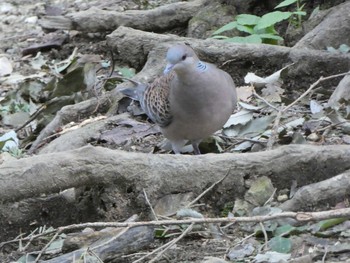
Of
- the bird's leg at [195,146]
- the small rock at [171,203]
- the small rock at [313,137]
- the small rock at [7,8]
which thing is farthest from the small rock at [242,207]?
the small rock at [7,8]

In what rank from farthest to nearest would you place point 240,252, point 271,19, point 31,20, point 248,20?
point 31,20 < point 248,20 < point 271,19 < point 240,252

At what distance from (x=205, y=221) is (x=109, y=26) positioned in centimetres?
452

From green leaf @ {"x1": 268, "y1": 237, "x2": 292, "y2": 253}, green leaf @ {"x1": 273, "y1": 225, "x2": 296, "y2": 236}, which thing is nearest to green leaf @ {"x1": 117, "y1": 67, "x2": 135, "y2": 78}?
green leaf @ {"x1": 273, "y1": 225, "x2": 296, "y2": 236}

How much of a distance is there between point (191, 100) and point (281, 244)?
1.77 m

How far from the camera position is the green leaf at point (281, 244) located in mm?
3184

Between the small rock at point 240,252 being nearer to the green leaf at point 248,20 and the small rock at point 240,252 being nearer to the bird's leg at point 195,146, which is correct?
the bird's leg at point 195,146

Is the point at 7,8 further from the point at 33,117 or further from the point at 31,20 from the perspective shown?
the point at 33,117

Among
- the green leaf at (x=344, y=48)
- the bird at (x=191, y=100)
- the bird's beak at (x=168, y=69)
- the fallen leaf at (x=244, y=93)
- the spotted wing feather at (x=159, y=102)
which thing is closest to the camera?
the bird's beak at (x=168, y=69)

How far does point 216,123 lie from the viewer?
15.8ft

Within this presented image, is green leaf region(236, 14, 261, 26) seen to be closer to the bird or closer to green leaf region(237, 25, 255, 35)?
green leaf region(237, 25, 255, 35)

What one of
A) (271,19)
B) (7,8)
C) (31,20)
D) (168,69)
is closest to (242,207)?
(168,69)

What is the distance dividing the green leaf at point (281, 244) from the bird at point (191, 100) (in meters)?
1.62

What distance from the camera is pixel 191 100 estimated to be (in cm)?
485

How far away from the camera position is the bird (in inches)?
188
